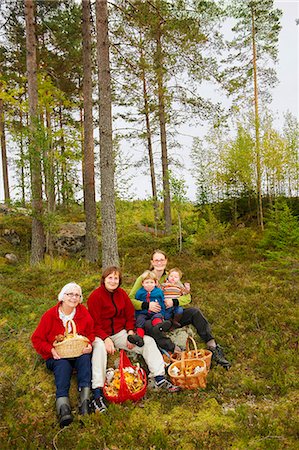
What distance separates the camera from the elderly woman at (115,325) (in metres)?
4.79

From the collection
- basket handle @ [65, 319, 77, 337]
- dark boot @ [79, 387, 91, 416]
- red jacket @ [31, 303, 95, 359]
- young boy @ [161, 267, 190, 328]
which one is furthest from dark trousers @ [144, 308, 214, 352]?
dark boot @ [79, 387, 91, 416]

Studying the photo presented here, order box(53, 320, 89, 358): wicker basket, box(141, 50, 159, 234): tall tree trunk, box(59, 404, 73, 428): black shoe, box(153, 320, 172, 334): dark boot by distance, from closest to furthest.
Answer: box(59, 404, 73, 428): black shoe, box(53, 320, 89, 358): wicker basket, box(153, 320, 172, 334): dark boot, box(141, 50, 159, 234): tall tree trunk

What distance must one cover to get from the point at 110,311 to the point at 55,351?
0.96 meters

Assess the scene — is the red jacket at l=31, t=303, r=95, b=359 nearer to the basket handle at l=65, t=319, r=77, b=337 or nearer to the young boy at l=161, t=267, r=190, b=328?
the basket handle at l=65, t=319, r=77, b=337

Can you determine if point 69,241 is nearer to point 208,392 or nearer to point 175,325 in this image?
point 175,325

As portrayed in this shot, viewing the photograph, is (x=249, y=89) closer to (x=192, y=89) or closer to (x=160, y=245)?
(x=192, y=89)

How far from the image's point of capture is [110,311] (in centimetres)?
522

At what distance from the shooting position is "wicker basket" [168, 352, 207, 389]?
15.1 feet

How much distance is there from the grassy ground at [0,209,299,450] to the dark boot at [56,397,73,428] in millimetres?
79

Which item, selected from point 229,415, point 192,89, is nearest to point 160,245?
point 192,89

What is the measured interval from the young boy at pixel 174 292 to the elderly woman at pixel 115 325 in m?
0.72

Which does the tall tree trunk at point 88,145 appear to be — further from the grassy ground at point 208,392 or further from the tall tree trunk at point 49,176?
the grassy ground at point 208,392

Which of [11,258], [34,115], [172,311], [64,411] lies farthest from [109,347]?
[34,115]

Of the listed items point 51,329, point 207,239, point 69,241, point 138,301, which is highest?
point 69,241
